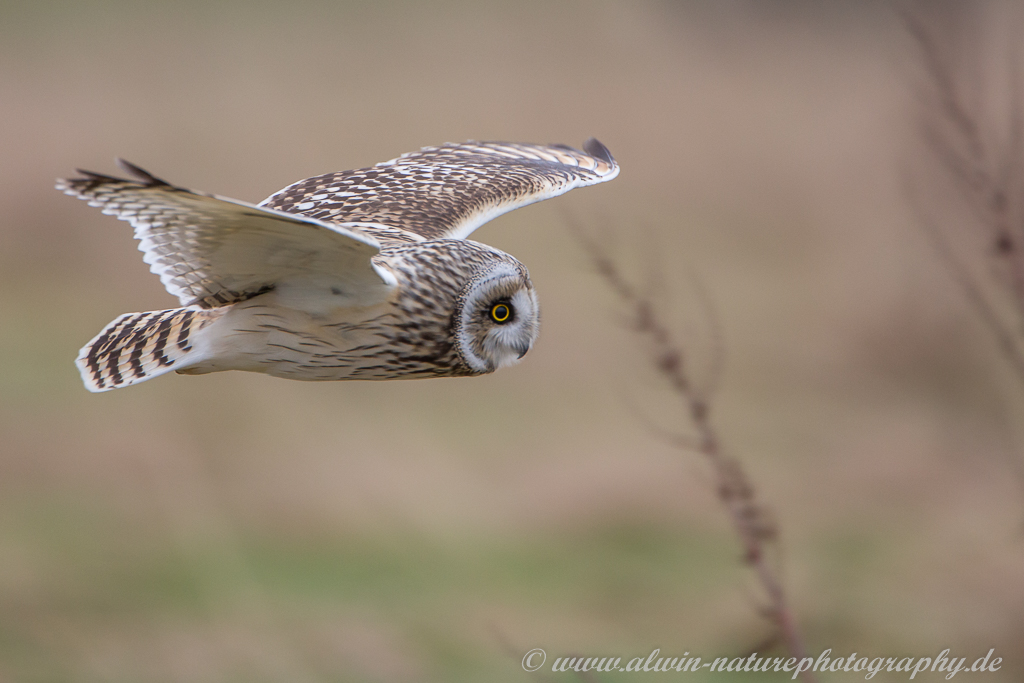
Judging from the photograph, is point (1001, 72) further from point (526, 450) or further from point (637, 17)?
point (637, 17)

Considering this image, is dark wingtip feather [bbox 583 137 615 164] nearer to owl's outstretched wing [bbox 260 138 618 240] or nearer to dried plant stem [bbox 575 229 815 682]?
owl's outstretched wing [bbox 260 138 618 240]

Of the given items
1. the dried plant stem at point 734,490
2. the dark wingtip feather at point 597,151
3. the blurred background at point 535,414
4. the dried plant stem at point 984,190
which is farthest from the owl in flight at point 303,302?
the blurred background at point 535,414

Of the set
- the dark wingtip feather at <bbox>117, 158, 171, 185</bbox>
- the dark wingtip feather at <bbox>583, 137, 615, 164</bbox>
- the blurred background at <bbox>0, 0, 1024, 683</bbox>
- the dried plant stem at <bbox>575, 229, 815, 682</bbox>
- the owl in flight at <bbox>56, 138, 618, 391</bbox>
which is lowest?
the blurred background at <bbox>0, 0, 1024, 683</bbox>

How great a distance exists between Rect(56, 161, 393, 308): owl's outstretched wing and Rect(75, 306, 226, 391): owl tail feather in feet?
0.23

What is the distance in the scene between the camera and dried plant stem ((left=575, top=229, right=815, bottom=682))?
1.43 m

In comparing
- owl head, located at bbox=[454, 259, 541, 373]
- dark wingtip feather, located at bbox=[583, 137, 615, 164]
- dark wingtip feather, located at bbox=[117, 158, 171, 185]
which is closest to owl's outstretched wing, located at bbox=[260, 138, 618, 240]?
dark wingtip feather, located at bbox=[583, 137, 615, 164]

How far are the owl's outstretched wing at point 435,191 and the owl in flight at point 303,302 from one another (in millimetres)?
208

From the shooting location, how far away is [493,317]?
2.63 metres

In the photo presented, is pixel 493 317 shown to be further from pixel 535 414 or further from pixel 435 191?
pixel 535 414

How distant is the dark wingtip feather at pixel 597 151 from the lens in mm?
4107

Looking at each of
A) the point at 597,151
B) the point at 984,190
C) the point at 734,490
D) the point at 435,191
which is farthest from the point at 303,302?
the point at 597,151

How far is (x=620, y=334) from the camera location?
965cm

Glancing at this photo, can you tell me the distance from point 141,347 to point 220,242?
49 cm

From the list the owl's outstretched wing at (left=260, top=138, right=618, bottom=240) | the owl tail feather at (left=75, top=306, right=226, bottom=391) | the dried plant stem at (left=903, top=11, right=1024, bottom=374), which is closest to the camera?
the dried plant stem at (left=903, top=11, right=1024, bottom=374)
